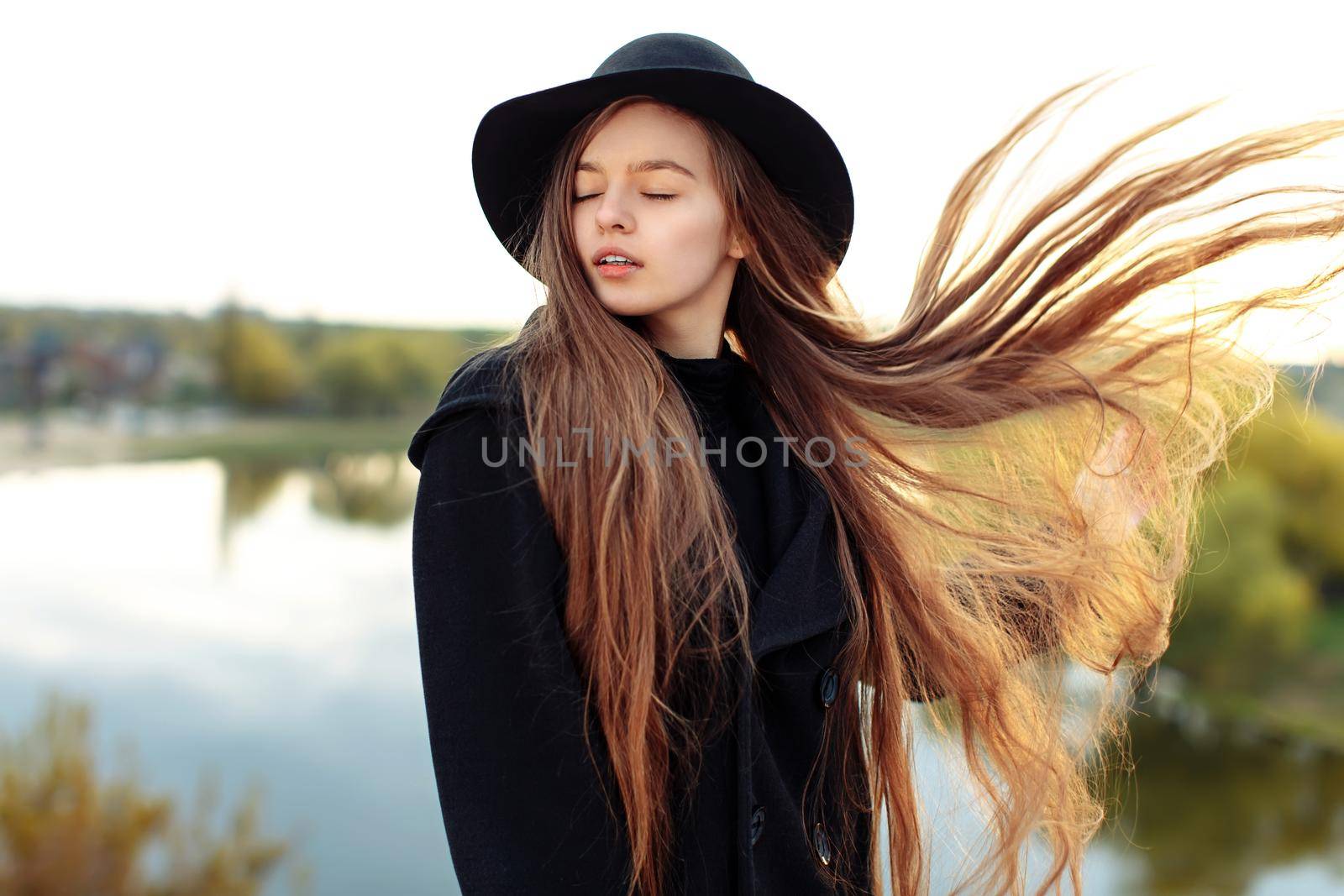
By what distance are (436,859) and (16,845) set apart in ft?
33.8

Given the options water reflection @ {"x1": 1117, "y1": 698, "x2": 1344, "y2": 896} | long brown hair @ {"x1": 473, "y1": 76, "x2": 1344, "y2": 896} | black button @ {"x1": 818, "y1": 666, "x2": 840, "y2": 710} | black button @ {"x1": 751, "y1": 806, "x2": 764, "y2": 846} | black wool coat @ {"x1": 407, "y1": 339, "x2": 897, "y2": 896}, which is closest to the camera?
black wool coat @ {"x1": 407, "y1": 339, "x2": 897, "y2": 896}

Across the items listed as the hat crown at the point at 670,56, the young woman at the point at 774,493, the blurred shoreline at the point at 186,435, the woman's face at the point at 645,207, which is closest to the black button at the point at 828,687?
the young woman at the point at 774,493

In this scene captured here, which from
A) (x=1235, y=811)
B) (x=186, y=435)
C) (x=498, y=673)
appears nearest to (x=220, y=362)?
(x=186, y=435)

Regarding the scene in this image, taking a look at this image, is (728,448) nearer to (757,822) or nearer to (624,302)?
(624,302)

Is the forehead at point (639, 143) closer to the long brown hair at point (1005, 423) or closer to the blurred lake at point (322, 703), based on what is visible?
the long brown hair at point (1005, 423)

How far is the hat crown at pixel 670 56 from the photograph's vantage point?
58.7 inches

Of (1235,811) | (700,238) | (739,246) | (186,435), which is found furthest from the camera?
(1235,811)

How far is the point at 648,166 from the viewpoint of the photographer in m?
1.52

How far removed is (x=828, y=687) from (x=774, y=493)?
0.36 meters

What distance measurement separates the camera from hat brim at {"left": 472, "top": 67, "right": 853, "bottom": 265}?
1.49 metres

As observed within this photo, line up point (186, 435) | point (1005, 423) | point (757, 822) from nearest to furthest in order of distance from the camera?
point (757, 822) < point (1005, 423) < point (186, 435)

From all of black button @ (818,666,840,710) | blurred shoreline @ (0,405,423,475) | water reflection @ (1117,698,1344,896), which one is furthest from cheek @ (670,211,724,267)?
water reflection @ (1117,698,1344,896)

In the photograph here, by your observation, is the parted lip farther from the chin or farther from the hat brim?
the hat brim

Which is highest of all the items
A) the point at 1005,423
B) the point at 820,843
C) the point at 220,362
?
the point at 220,362
